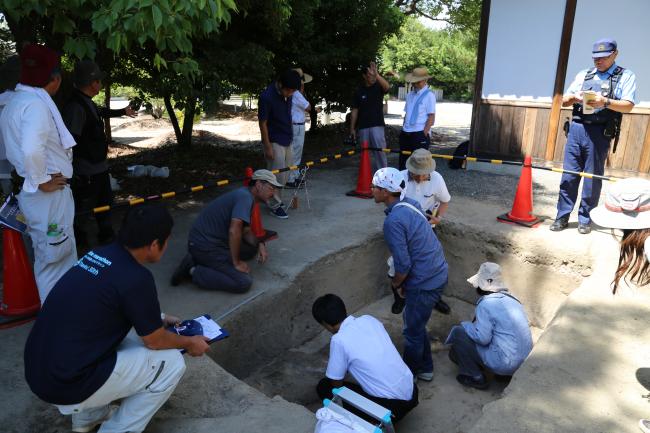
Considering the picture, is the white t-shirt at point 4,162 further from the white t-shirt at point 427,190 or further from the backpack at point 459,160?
the backpack at point 459,160

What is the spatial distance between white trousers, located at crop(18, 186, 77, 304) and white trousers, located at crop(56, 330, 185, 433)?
1386 millimetres

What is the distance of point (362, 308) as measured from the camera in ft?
19.7

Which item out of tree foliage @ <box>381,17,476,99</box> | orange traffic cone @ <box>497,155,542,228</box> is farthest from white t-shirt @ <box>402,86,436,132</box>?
tree foliage @ <box>381,17,476,99</box>

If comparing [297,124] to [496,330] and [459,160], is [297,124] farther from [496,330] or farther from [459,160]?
[496,330]

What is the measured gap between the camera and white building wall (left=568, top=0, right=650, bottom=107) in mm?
7699

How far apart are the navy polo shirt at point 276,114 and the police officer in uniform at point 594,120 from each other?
10.9 feet

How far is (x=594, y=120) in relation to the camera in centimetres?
532

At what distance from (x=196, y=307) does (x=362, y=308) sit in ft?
7.50

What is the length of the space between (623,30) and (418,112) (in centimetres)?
368

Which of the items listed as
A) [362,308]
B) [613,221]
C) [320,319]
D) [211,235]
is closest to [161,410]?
[320,319]

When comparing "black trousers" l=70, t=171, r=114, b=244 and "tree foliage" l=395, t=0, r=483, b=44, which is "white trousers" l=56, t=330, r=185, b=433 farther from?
"tree foliage" l=395, t=0, r=483, b=44

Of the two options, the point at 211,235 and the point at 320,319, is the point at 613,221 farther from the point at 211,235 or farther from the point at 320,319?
the point at 211,235

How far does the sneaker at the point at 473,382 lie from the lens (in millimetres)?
4492

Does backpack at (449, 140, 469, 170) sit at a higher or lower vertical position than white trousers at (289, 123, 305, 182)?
lower
